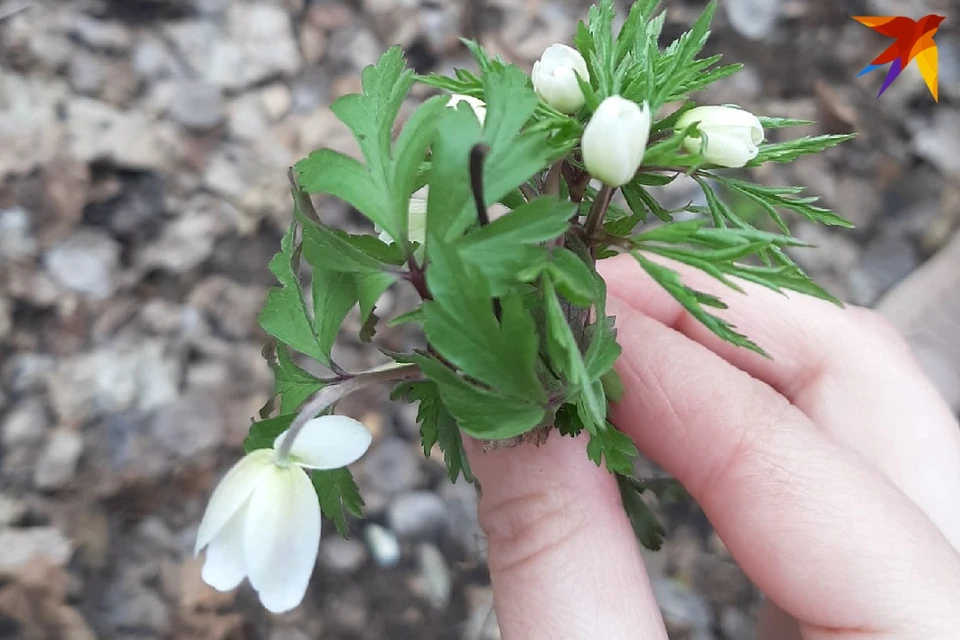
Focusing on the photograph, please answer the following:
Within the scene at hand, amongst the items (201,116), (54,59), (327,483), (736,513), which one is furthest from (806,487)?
(54,59)

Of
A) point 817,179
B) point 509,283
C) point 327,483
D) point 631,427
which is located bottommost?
point 817,179

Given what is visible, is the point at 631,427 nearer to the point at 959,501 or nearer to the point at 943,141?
the point at 959,501

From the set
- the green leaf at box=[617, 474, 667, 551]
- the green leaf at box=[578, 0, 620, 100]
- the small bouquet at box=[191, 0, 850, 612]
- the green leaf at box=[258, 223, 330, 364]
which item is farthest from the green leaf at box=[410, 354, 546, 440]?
the green leaf at box=[617, 474, 667, 551]

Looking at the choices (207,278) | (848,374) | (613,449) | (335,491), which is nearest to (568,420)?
(613,449)

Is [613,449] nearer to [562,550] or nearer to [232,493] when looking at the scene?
[562,550]

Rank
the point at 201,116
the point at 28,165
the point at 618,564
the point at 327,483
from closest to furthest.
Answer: the point at 327,483
the point at 618,564
the point at 28,165
the point at 201,116

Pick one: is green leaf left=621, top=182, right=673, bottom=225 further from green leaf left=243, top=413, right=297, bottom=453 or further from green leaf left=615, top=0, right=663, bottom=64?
green leaf left=243, top=413, right=297, bottom=453
